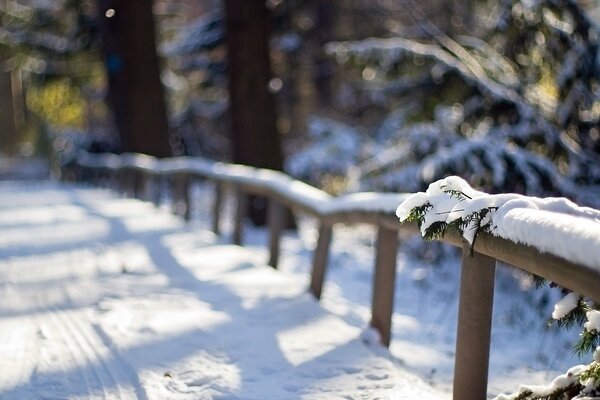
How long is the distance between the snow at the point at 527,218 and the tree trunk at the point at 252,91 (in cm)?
971

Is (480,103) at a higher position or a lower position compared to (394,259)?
higher

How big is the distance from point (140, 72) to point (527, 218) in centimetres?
1739

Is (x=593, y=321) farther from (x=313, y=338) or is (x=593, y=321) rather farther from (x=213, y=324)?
(x=213, y=324)

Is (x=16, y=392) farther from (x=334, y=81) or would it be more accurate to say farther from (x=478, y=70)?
(x=334, y=81)

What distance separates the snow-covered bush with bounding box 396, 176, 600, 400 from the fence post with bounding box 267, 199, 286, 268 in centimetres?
432

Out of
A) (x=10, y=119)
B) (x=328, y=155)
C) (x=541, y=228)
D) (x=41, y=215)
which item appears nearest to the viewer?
(x=541, y=228)

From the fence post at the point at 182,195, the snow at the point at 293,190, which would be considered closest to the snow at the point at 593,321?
the snow at the point at 293,190

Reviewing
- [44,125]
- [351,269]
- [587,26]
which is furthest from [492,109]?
[44,125]

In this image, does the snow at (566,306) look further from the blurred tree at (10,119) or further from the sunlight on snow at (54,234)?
the blurred tree at (10,119)

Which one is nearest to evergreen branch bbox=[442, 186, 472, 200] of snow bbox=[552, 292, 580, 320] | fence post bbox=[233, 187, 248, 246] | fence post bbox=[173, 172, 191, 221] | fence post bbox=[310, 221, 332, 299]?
snow bbox=[552, 292, 580, 320]

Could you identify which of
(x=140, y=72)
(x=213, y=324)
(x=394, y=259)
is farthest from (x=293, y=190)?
(x=140, y=72)

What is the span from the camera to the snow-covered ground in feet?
14.4

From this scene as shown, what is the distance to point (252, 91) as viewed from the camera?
13289 millimetres

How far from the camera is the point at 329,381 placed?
445 cm
